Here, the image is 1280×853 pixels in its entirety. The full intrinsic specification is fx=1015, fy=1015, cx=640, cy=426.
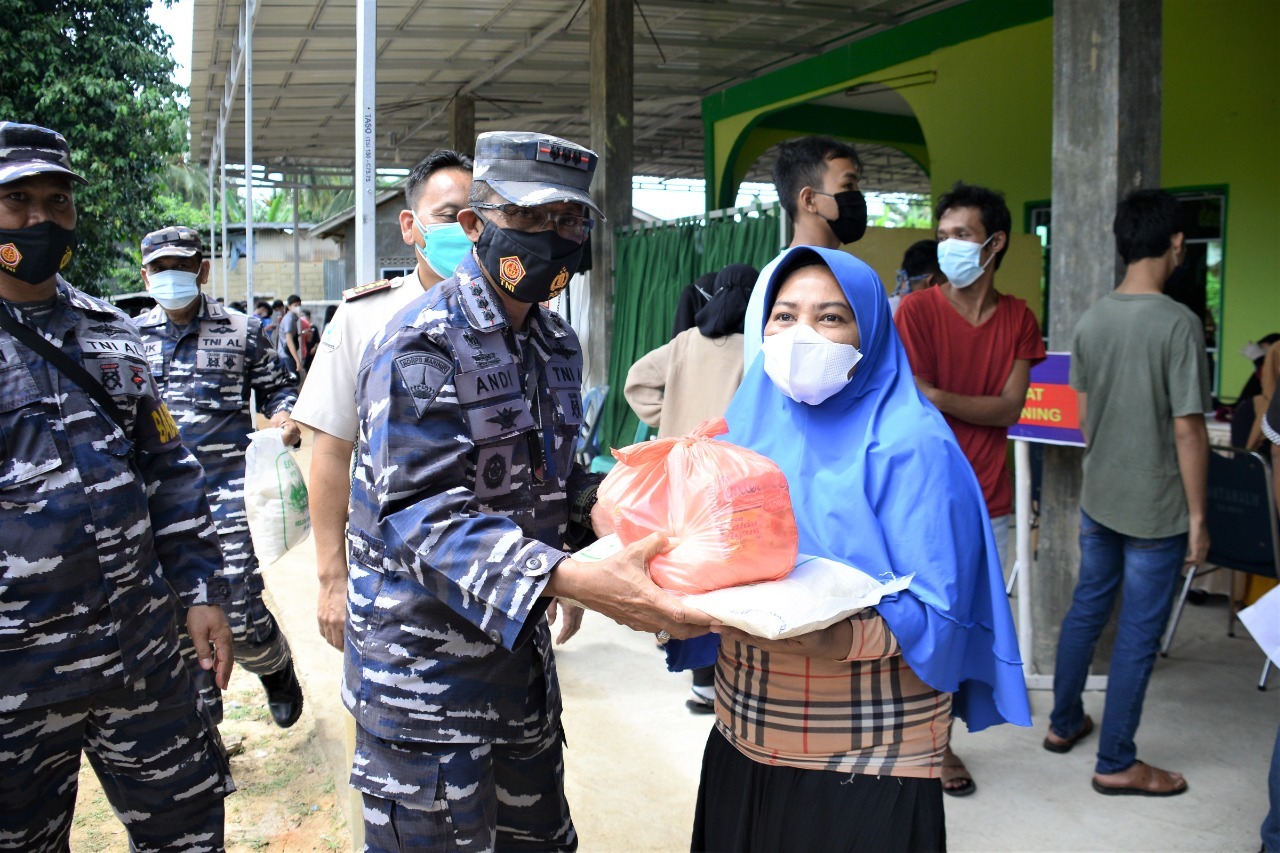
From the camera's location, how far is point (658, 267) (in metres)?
8.25

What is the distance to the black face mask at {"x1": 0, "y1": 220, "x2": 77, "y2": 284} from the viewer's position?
7.66 ft

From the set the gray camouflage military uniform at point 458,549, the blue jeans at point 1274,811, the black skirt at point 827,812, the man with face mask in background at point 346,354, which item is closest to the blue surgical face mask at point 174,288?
the man with face mask in background at point 346,354

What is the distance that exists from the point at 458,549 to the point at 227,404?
10.2 ft

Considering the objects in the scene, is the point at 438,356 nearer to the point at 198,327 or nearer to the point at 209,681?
the point at 209,681

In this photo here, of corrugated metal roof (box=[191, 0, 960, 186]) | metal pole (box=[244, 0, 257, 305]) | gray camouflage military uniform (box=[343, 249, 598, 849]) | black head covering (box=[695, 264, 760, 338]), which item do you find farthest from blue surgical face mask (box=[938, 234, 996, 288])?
metal pole (box=[244, 0, 257, 305])

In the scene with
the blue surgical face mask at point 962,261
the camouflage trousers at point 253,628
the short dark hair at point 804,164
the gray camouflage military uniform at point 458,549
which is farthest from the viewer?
the camouflage trousers at point 253,628

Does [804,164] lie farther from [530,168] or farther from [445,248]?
[530,168]

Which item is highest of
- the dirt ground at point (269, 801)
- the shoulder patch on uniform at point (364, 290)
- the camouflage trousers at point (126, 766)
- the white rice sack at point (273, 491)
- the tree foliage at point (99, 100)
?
the tree foliage at point (99, 100)

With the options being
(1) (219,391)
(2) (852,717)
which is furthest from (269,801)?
(2) (852,717)

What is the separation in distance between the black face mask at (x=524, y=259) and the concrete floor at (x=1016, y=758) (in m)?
1.76

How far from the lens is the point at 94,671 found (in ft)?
7.77

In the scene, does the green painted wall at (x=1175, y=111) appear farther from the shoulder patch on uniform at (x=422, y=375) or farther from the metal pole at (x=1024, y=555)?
A: the shoulder patch on uniform at (x=422, y=375)

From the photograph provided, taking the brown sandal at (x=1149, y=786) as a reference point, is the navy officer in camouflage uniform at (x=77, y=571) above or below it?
above

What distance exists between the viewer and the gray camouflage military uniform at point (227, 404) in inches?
169
